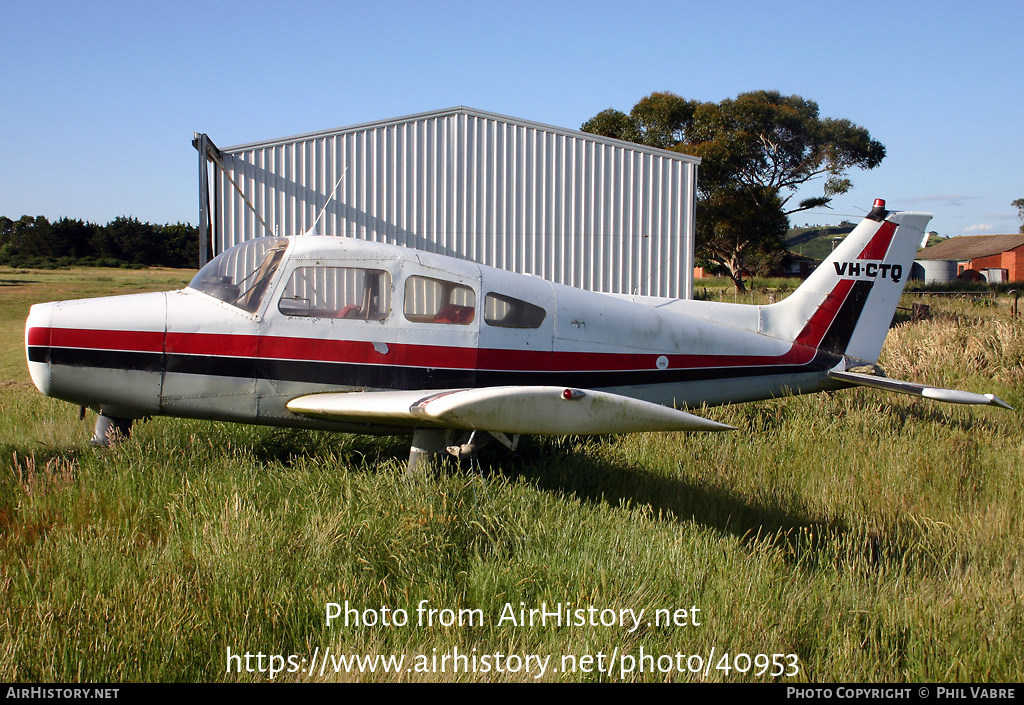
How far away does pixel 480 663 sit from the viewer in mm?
3102

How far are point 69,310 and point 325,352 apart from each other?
187 centimetres

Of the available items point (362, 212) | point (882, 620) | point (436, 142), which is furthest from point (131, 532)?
point (436, 142)

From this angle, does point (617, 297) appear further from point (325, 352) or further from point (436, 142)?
point (436, 142)

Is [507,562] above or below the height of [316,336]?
below

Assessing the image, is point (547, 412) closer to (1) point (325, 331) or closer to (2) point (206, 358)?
(1) point (325, 331)

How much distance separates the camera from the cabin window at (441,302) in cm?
539

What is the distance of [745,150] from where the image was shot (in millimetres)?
37656

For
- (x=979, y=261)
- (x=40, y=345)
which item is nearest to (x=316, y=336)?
(x=40, y=345)

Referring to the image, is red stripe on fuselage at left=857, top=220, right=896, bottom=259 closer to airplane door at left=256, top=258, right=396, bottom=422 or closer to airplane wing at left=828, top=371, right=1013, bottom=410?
airplane wing at left=828, top=371, right=1013, bottom=410

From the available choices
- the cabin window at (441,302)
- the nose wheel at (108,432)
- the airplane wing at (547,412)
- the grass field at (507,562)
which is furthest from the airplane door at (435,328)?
the nose wheel at (108,432)

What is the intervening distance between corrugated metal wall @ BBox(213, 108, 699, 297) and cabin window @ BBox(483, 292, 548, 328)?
23.9 feet

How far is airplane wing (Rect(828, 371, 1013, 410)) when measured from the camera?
536 cm

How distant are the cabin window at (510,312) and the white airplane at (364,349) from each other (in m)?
0.01

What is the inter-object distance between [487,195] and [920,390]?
8742mm
